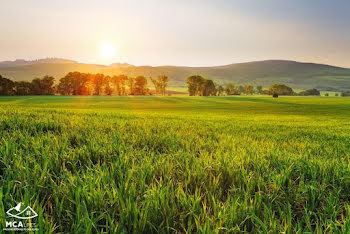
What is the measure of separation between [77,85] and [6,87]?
35.1 metres

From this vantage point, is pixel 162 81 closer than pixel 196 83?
No

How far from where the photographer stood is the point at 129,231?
1.42m

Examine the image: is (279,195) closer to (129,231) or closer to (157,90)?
(129,231)

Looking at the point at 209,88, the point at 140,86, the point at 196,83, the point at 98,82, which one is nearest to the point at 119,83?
the point at 140,86

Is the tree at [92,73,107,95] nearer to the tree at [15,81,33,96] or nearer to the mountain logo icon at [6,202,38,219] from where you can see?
the tree at [15,81,33,96]

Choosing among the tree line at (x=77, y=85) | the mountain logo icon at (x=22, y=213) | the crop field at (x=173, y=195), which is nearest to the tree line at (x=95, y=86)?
the tree line at (x=77, y=85)

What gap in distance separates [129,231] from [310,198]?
1721mm

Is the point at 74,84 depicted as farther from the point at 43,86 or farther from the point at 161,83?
the point at 161,83

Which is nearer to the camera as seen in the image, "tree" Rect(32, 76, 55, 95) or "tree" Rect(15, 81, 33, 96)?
"tree" Rect(15, 81, 33, 96)

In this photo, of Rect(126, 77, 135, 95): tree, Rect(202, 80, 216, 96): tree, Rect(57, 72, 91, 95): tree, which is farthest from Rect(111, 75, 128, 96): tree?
Rect(202, 80, 216, 96): tree

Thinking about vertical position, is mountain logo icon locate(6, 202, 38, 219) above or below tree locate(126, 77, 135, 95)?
below

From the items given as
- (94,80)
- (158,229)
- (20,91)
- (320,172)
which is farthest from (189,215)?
(94,80)

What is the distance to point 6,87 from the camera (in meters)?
77.5

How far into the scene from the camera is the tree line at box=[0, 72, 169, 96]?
268ft
